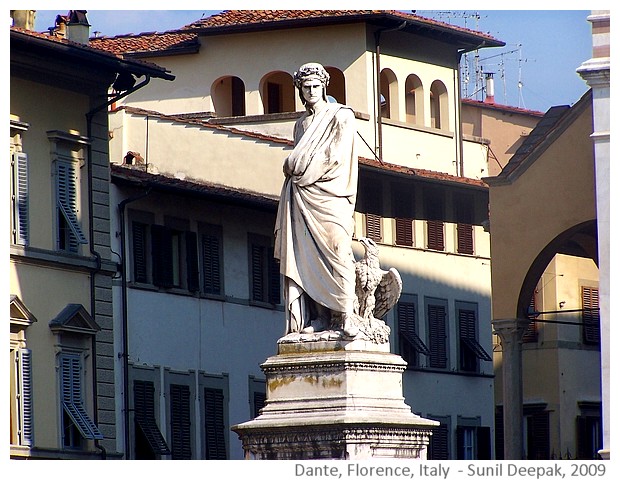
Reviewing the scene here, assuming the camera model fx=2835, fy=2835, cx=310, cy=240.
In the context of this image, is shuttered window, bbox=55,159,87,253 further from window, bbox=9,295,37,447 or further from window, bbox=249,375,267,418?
window, bbox=249,375,267,418

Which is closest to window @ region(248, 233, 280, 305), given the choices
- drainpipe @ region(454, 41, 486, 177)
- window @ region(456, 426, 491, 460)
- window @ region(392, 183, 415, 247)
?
window @ region(392, 183, 415, 247)

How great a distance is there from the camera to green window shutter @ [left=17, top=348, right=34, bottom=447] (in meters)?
40.3

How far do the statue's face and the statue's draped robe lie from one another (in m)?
0.33

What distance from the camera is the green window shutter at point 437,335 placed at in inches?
2212

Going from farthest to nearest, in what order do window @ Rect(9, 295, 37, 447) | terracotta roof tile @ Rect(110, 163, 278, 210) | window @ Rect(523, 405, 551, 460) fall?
window @ Rect(523, 405, 551, 460), terracotta roof tile @ Rect(110, 163, 278, 210), window @ Rect(9, 295, 37, 447)

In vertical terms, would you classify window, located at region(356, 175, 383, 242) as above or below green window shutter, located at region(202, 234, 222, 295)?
above

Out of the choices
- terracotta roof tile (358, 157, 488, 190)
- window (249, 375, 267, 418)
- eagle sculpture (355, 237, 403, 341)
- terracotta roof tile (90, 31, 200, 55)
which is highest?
terracotta roof tile (90, 31, 200, 55)

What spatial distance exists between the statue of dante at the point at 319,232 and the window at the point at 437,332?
3190cm

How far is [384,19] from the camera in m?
58.6

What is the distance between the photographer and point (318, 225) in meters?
24.1

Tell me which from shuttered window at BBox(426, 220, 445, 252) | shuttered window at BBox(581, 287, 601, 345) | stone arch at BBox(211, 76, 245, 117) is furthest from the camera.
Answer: shuttered window at BBox(581, 287, 601, 345)

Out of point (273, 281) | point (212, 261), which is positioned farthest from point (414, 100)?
point (212, 261)
